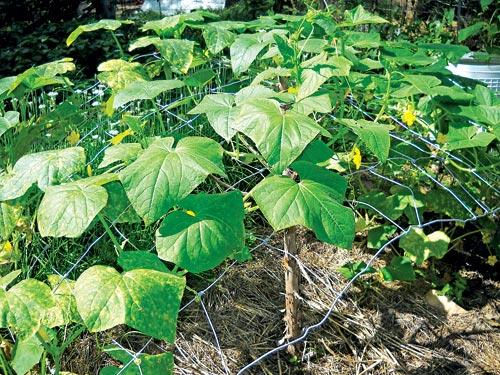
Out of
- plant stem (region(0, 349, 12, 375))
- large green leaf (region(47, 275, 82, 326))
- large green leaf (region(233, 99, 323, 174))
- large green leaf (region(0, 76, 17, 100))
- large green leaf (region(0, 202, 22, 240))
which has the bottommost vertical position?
plant stem (region(0, 349, 12, 375))

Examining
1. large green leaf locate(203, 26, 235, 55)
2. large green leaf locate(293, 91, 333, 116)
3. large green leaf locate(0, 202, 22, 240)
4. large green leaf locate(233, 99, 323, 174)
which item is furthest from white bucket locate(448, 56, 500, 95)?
large green leaf locate(0, 202, 22, 240)

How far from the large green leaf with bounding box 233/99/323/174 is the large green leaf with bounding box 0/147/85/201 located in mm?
350

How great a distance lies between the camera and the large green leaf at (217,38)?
6.48 ft

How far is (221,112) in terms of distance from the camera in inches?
58.6

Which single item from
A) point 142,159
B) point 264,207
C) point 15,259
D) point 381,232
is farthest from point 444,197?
point 15,259

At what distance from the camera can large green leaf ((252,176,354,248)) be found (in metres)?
1.23

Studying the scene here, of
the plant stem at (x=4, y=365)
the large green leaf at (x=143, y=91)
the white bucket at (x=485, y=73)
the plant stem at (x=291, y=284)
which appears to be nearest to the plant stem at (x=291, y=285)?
the plant stem at (x=291, y=284)

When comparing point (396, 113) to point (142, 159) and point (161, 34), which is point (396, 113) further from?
point (142, 159)

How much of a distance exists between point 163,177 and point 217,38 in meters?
0.88

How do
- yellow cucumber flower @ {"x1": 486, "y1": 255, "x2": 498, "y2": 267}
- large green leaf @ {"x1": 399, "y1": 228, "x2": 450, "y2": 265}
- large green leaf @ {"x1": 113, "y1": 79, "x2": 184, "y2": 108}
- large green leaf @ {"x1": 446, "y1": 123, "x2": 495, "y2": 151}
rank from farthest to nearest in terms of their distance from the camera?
yellow cucumber flower @ {"x1": 486, "y1": 255, "x2": 498, "y2": 267} < large green leaf @ {"x1": 399, "y1": 228, "x2": 450, "y2": 265} < large green leaf @ {"x1": 446, "y1": 123, "x2": 495, "y2": 151} < large green leaf @ {"x1": 113, "y1": 79, "x2": 184, "y2": 108}

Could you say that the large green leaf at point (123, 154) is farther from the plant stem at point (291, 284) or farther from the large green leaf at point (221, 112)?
the plant stem at point (291, 284)

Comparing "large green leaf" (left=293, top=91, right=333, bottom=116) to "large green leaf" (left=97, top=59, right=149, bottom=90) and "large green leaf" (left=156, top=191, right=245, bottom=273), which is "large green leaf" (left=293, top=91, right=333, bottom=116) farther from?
"large green leaf" (left=97, top=59, right=149, bottom=90)

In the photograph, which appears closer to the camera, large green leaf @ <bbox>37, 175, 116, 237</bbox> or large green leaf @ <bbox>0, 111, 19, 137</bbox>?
large green leaf @ <bbox>37, 175, 116, 237</bbox>

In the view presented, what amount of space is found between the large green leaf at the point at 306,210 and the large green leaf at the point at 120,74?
32.2 inches
